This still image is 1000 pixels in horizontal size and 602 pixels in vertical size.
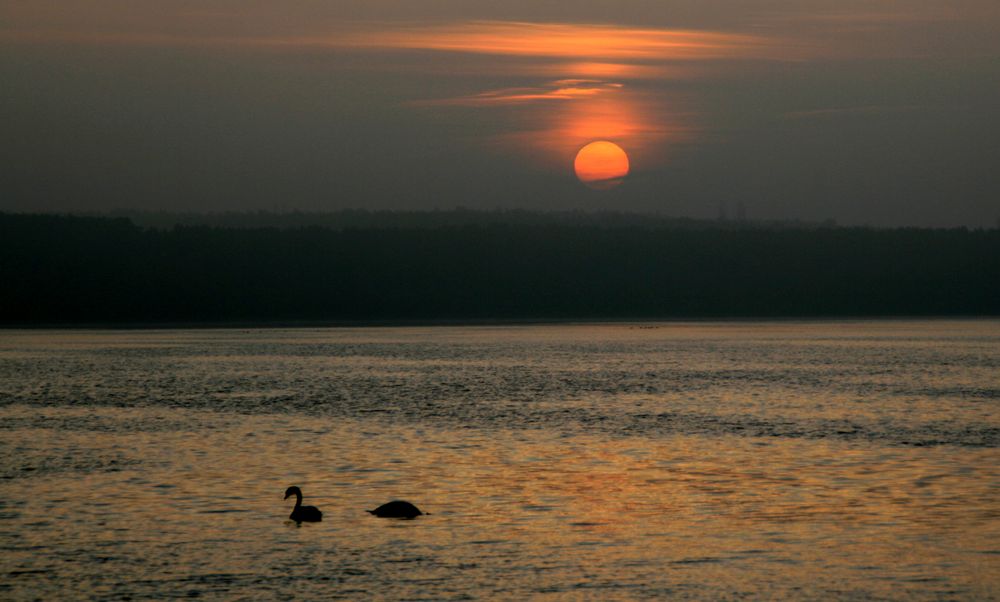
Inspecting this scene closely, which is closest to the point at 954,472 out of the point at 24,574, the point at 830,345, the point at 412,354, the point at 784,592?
the point at 784,592

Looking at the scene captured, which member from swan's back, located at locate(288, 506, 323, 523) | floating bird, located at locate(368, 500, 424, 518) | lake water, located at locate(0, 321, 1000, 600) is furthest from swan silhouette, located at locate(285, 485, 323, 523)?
floating bird, located at locate(368, 500, 424, 518)

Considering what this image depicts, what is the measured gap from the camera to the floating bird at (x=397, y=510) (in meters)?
25.4

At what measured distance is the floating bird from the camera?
83.4 feet

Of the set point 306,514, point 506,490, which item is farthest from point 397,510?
point 506,490

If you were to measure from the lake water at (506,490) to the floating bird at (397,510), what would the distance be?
44cm

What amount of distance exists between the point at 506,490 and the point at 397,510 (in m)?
4.04

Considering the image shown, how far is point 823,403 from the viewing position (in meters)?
53.2

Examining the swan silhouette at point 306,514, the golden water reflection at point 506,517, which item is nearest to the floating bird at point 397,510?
the golden water reflection at point 506,517

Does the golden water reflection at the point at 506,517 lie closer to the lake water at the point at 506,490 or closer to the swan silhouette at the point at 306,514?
the lake water at the point at 506,490

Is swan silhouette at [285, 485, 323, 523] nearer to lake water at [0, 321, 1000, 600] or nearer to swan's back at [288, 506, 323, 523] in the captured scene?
swan's back at [288, 506, 323, 523]

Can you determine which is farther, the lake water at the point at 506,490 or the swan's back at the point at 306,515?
the swan's back at the point at 306,515

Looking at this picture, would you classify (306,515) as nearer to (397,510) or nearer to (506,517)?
(397,510)

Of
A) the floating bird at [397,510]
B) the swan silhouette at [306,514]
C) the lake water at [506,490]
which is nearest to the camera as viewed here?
the lake water at [506,490]

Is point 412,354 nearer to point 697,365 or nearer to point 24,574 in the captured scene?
point 697,365
